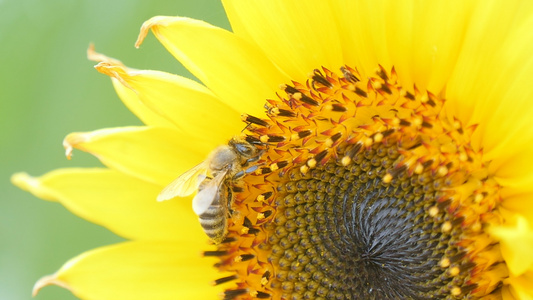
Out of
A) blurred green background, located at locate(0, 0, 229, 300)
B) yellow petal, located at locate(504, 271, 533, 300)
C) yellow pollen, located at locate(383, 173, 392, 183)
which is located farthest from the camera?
blurred green background, located at locate(0, 0, 229, 300)

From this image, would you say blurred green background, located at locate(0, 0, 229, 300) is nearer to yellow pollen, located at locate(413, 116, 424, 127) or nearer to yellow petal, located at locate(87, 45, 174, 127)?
yellow petal, located at locate(87, 45, 174, 127)

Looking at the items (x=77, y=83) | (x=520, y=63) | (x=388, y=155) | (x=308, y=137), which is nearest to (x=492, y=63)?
(x=520, y=63)

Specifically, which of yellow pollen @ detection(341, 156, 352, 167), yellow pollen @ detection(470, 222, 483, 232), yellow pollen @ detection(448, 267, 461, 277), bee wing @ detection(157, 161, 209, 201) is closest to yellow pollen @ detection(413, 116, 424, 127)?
yellow pollen @ detection(341, 156, 352, 167)

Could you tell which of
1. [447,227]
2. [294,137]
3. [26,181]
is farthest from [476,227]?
[26,181]

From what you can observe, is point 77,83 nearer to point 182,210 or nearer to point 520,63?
point 182,210

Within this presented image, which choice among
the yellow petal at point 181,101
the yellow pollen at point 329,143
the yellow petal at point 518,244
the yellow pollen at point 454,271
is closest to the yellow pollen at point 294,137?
the yellow pollen at point 329,143

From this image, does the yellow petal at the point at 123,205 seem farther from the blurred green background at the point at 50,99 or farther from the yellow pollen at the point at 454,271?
the yellow pollen at the point at 454,271

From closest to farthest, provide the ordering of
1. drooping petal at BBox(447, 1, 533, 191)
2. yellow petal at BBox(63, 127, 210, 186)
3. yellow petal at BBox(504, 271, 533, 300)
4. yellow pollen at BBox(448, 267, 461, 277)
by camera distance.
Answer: drooping petal at BBox(447, 1, 533, 191), yellow petal at BBox(504, 271, 533, 300), yellow pollen at BBox(448, 267, 461, 277), yellow petal at BBox(63, 127, 210, 186)
